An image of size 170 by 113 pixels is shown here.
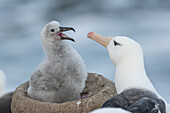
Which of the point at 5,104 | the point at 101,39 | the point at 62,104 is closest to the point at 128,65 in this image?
the point at 101,39

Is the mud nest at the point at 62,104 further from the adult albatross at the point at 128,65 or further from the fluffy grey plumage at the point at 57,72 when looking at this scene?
the adult albatross at the point at 128,65

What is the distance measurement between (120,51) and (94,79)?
0.82m

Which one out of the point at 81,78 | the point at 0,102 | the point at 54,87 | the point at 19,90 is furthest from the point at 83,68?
the point at 0,102

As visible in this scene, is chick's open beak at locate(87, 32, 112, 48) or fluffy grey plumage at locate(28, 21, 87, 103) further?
fluffy grey plumage at locate(28, 21, 87, 103)

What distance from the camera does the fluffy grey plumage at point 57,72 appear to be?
291 cm

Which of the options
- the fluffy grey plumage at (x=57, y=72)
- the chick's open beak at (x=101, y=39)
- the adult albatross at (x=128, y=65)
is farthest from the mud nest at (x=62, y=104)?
the chick's open beak at (x=101, y=39)

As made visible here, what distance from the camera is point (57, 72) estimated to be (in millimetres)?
2914

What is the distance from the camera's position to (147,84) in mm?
2504

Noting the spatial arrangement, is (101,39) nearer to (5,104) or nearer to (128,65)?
(128,65)

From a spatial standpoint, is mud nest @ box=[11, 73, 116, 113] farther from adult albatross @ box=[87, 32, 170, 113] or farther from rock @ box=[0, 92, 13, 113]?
rock @ box=[0, 92, 13, 113]

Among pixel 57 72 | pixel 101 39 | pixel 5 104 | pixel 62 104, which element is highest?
pixel 101 39

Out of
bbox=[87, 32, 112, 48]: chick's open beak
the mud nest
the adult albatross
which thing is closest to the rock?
the mud nest

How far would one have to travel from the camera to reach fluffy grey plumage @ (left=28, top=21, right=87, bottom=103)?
2912 millimetres

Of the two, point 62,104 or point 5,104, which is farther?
point 5,104
